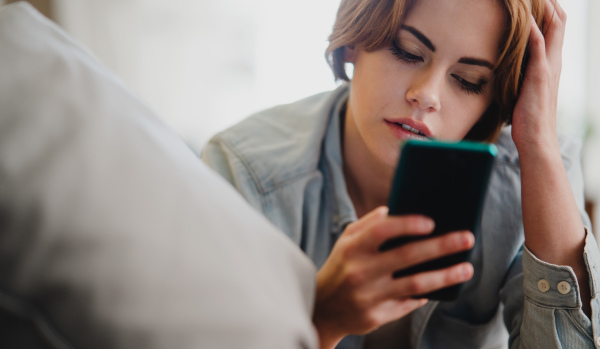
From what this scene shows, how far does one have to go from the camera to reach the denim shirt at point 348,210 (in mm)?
853

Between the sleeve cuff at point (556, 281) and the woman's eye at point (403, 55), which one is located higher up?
the woman's eye at point (403, 55)

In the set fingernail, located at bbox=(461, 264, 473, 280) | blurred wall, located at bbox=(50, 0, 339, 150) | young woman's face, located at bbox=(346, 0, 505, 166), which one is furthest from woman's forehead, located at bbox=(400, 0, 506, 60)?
blurred wall, located at bbox=(50, 0, 339, 150)

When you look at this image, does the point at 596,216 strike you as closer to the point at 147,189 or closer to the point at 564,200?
the point at 564,200

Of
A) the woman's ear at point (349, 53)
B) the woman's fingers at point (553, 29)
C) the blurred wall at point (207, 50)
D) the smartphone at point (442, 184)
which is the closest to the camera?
the smartphone at point (442, 184)

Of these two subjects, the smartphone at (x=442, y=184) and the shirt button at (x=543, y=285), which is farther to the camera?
the shirt button at (x=543, y=285)

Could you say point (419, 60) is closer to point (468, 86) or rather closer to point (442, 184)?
point (468, 86)

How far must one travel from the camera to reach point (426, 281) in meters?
0.45

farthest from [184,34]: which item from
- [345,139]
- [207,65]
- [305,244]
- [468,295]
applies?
[468,295]

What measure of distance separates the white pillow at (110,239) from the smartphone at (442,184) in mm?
150

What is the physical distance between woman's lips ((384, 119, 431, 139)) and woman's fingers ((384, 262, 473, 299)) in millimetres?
342

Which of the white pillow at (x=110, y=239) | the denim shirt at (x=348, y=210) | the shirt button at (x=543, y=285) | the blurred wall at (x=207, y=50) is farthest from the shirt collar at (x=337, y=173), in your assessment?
the blurred wall at (x=207, y=50)

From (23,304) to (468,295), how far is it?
0.82 metres

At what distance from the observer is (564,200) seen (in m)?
0.71

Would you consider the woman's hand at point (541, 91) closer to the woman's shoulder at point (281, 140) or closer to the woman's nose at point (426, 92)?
the woman's nose at point (426, 92)
